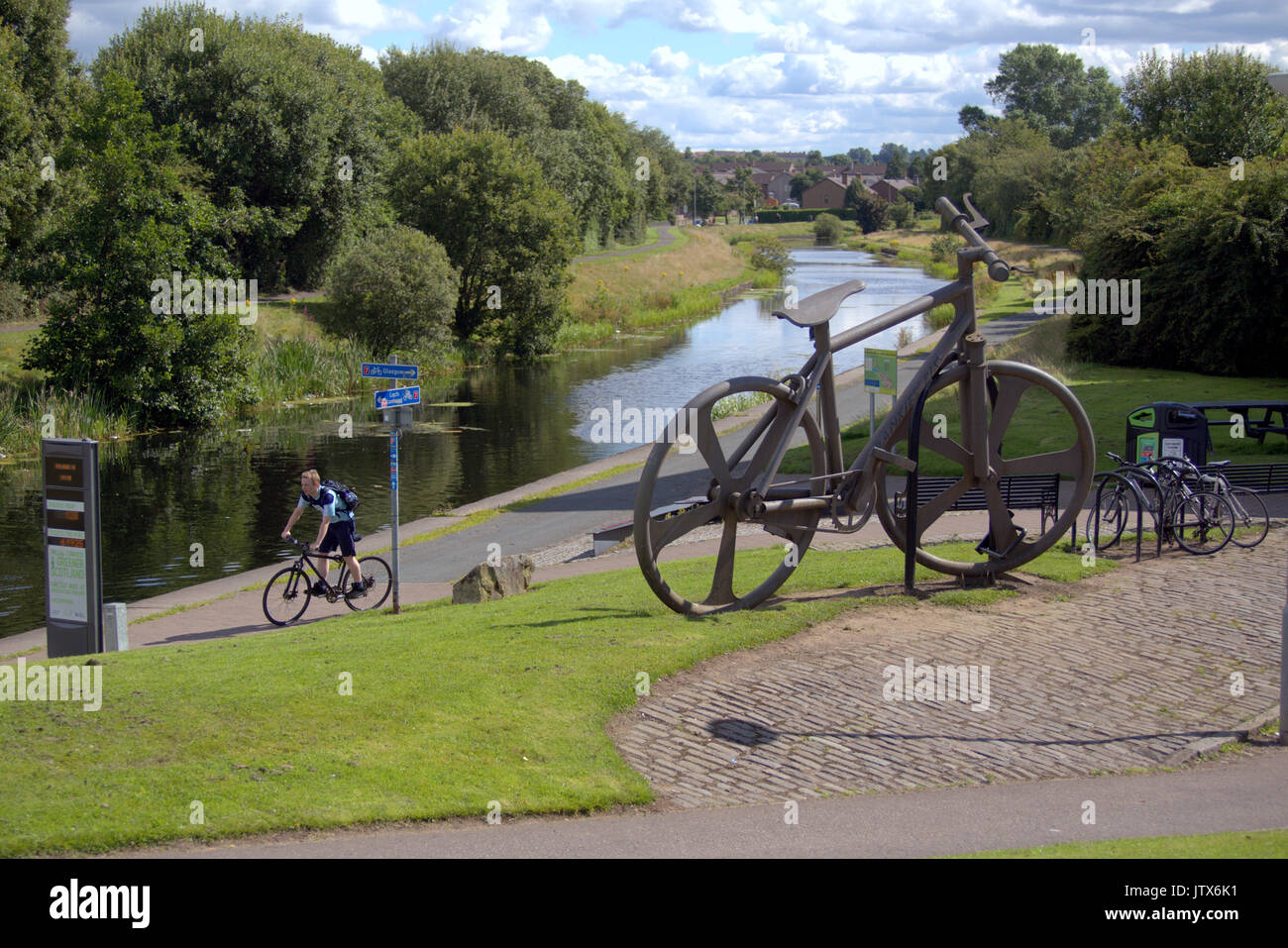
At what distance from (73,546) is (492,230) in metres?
45.4

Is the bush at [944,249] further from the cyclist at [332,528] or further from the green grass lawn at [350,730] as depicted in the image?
the green grass lawn at [350,730]

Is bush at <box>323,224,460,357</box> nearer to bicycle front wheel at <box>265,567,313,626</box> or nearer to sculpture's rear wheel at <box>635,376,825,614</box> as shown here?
bicycle front wheel at <box>265,567,313,626</box>

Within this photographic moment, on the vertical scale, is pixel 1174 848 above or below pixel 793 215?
below

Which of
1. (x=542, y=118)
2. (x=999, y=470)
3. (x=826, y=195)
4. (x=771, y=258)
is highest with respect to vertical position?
(x=826, y=195)

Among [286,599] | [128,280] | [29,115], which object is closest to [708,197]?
[29,115]

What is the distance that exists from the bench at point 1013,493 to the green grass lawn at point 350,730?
7.68 ft

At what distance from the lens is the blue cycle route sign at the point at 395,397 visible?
14.0m

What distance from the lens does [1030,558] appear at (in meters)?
12.2

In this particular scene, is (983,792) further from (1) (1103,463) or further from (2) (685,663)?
(1) (1103,463)

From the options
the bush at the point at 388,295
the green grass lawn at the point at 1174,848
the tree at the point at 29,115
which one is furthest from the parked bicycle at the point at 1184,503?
Answer: the bush at the point at 388,295

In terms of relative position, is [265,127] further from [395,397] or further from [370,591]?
[395,397]

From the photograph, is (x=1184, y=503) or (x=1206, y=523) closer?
(x=1184, y=503)

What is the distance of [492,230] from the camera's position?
55.6 meters

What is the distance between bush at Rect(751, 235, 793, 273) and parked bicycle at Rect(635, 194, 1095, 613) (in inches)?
3539
